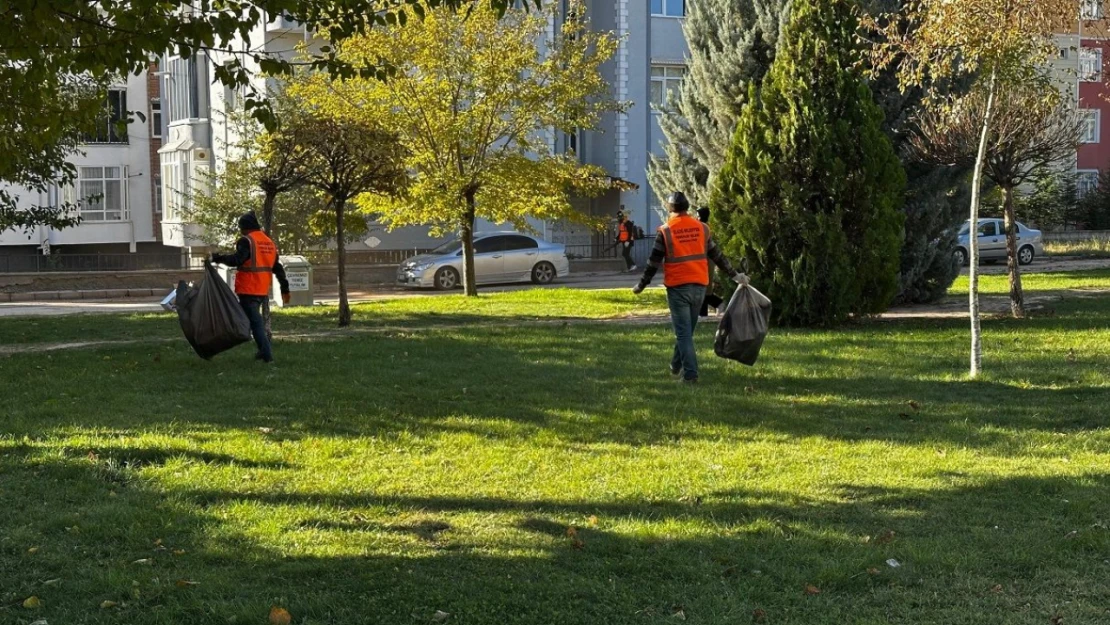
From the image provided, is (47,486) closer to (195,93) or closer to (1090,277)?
(1090,277)

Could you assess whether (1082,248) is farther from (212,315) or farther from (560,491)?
(560,491)

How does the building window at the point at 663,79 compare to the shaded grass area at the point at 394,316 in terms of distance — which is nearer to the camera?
the shaded grass area at the point at 394,316

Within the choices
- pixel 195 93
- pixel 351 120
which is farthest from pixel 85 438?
pixel 195 93

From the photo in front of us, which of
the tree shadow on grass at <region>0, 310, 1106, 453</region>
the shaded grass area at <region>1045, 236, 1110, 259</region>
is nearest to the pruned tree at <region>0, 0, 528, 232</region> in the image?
the tree shadow on grass at <region>0, 310, 1106, 453</region>

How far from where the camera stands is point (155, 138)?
41531 mm

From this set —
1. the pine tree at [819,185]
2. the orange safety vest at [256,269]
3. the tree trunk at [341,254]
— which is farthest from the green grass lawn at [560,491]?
the tree trunk at [341,254]

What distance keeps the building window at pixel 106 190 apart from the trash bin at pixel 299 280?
1879 centimetres

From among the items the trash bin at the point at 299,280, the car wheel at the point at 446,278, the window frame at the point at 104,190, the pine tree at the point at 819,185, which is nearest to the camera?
the pine tree at the point at 819,185

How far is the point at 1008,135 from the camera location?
606 inches

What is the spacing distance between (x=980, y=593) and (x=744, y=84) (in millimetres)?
16177

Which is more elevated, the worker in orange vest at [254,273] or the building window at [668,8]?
the building window at [668,8]

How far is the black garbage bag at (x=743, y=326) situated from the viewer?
10875 millimetres

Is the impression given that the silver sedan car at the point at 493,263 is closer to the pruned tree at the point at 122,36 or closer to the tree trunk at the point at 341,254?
the tree trunk at the point at 341,254

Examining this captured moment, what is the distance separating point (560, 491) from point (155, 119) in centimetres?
3807
